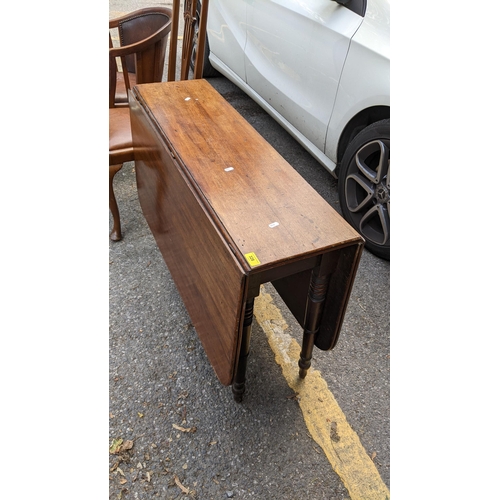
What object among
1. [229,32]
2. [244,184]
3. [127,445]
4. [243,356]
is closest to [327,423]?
[243,356]

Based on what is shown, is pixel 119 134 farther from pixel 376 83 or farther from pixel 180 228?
pixel 376 83

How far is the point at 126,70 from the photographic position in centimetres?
268

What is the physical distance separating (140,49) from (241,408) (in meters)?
2.01

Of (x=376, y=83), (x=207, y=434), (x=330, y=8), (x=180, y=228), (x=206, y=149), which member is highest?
(x=330, y=8)

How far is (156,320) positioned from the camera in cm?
211

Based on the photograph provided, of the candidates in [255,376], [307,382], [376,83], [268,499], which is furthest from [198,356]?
[376,83]

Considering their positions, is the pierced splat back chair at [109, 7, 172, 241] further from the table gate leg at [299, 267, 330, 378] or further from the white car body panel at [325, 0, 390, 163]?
the table gate leg at [299, 267, 330, 378]

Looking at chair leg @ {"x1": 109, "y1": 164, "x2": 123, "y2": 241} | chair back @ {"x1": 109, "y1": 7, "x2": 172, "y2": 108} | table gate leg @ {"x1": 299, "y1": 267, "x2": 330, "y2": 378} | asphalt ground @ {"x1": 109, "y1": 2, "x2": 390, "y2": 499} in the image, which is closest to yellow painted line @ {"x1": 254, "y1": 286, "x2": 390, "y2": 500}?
asphalt ground @ {"x1": 109, "y1": 2, "x2": 390, "y2": 499}

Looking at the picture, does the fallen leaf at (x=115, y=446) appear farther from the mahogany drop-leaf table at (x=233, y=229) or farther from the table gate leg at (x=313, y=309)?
the table gate leg at (x=313, y=309)

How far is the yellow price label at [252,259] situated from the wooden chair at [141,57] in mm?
1311

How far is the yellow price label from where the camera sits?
1232 millimetres

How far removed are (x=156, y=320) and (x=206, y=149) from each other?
2.97ft

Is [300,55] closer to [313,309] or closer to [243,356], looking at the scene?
[313,309]

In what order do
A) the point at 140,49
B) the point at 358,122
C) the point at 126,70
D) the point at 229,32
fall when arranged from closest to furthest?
the point at 140,49 → the point at 358,122 → the point at 126,70 → the point at 229,32
